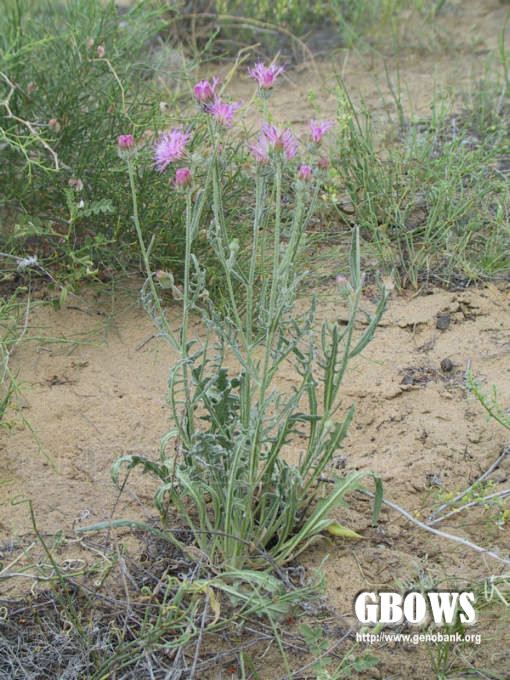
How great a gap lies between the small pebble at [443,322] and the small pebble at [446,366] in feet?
0.60

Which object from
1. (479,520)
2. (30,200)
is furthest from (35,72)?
(479,520)

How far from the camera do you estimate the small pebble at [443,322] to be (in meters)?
2.31

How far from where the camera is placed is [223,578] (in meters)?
1.50

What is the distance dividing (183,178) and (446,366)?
111 centimetres

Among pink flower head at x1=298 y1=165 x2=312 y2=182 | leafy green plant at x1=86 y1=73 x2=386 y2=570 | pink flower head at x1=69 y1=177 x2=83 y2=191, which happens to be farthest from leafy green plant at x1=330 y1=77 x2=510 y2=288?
pink flower head at x1=298 y1=165 x2=312 y2=182

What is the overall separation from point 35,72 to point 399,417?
1.65 metres

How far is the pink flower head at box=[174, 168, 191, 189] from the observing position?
1.35m

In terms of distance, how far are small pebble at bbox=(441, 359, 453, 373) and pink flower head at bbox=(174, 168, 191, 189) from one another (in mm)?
1092

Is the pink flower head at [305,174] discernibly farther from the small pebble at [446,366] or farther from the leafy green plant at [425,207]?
the leafy green plant at [425,207]

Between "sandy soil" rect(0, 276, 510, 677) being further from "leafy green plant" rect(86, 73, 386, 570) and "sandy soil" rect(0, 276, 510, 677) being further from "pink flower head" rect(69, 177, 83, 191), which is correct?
"pink flower head" rect(69, 177, 83, 191)

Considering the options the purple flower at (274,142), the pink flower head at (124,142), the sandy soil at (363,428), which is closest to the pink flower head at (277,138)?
the purple flower at (274,142)

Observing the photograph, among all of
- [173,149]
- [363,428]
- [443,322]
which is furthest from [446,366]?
[173,149]

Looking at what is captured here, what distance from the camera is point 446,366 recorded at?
2143 mm

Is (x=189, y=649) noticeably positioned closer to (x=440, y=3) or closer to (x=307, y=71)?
(x=307, y=71)
